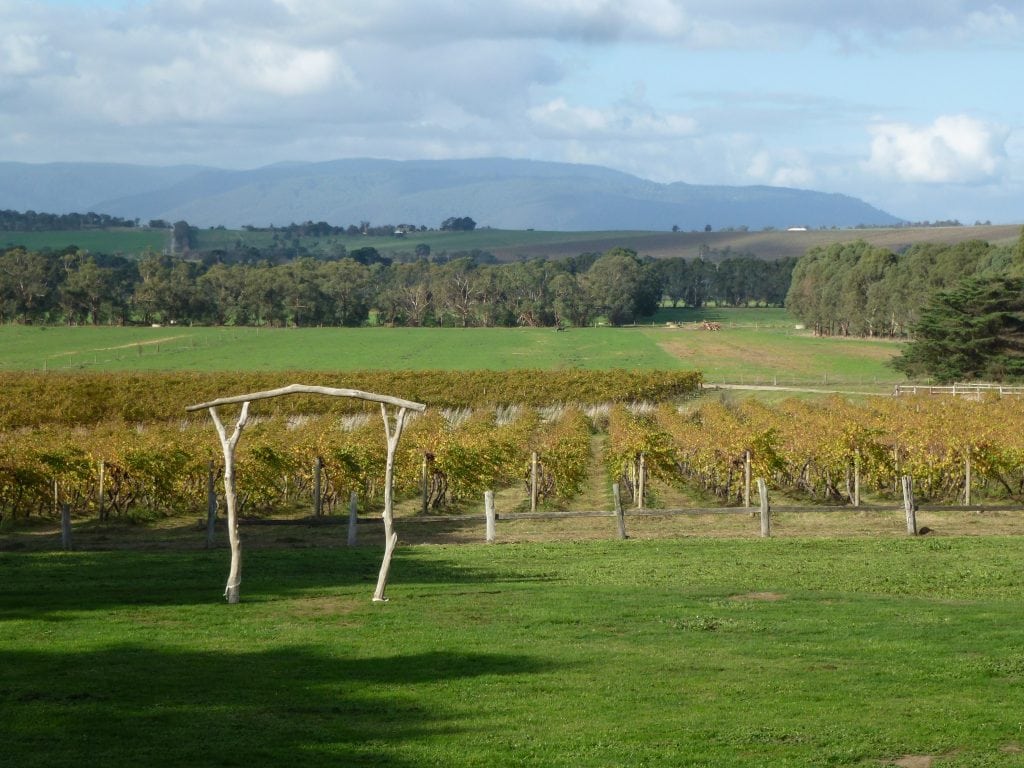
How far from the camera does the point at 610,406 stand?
5925 cm

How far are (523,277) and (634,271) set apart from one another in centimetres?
1427

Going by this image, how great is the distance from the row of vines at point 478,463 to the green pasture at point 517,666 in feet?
30.6

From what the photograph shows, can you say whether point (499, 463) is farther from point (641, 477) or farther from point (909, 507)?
point (909, 507)

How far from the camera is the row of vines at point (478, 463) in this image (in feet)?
100

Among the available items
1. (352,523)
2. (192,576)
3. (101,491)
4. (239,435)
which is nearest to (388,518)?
(239,435)

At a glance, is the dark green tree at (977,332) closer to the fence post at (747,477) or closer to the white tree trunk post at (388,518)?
the fence post at (747,477)

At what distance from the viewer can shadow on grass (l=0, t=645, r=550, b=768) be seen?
33.5 ft

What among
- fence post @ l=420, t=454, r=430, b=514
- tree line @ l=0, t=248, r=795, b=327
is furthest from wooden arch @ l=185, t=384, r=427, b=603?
tree line @ l=0, t=248, r=795, b=327

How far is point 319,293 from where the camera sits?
5738 inches

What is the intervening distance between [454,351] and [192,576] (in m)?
85.5

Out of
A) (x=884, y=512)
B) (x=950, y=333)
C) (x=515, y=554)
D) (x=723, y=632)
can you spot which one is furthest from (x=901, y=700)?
(x=950, y=333)

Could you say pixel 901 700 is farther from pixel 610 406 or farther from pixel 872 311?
pixel 872 311

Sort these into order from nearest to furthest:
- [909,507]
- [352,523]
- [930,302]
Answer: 1. [352,523]
2. [909,507]
3. [930,302]

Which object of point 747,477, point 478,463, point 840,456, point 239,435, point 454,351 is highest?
point 239,435
